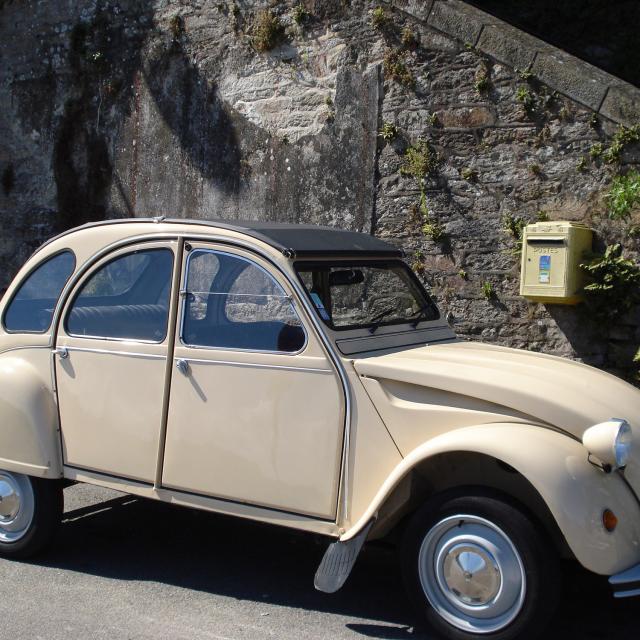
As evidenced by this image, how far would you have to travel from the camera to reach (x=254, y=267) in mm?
4371

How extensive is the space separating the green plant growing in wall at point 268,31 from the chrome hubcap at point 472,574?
6662mm

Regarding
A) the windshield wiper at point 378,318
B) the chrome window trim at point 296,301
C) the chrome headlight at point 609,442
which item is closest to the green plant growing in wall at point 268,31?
the chrome window trim at point 296,301

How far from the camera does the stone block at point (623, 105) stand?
7086mm

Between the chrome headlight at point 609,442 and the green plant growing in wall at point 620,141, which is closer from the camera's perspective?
the chrome headlight at point 609,442

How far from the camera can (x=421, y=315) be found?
4.93 meters

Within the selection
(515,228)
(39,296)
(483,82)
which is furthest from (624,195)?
(39,296)

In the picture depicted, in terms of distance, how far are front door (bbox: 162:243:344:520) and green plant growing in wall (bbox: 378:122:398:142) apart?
428cm

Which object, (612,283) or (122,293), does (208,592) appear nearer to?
(122,293)

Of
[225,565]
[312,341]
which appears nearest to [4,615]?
[225,565]

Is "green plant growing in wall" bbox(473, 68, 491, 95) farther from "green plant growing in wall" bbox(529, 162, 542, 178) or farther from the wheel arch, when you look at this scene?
the wheel arch

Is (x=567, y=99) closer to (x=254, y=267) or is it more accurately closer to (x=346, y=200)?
(x=346, y=200)

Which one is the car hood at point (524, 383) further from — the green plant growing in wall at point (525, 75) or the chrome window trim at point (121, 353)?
the green plant growing in wall at point (525, 75)

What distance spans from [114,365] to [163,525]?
4.73 ft

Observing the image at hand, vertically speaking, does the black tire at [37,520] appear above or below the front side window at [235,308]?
below
